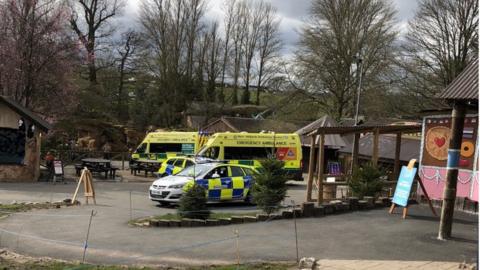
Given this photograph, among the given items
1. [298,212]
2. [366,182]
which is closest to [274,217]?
[298,212]

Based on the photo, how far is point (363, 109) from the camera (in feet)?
170

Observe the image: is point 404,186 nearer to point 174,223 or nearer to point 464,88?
point 464,88

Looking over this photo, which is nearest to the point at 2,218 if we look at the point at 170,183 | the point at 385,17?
the point at 170,183

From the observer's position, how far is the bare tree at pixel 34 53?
33000 millimetres

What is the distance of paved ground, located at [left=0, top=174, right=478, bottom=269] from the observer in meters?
9.67

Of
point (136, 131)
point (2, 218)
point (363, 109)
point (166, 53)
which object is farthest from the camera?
point (166, 53)

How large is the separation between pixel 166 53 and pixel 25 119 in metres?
40.5

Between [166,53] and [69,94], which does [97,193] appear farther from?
[166,53]

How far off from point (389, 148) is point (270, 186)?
23.8 meters

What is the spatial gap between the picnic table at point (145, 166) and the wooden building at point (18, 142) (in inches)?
309

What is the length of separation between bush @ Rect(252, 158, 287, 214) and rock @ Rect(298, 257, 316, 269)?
5761mm

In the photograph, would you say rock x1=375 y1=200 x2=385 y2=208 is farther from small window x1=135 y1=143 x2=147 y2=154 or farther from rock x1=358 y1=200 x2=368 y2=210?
small window x1=135 y1=143 x2=147 y2=154

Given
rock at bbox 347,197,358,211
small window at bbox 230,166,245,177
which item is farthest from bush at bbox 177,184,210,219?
small window at bbox 230,166,245,177

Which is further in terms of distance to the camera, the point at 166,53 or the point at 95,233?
the point at 166,53
